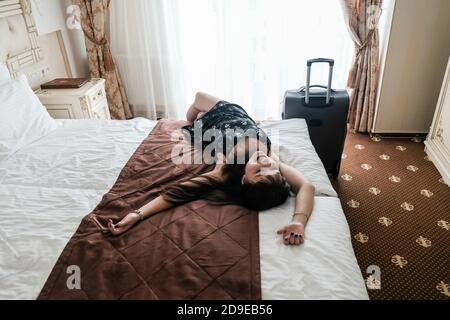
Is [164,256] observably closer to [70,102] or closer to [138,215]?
[138,215]

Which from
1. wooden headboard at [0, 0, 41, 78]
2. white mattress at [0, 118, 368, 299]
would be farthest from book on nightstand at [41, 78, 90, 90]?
white mattress at [0, 118, 368, 299]

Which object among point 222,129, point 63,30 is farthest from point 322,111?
point 63,30

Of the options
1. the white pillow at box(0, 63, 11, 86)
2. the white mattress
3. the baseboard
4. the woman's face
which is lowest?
the baseboard

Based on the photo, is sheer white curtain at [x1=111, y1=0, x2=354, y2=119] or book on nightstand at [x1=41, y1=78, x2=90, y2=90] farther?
sheer white curtain at [x1=111, y1=0, x2=354, y2=119]

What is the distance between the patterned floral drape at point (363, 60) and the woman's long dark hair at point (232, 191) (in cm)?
195

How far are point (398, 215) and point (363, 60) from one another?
4.67ft

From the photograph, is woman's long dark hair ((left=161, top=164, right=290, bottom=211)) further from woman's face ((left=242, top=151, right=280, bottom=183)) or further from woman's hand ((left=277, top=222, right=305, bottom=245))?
woman's hand ((left=277, top=222, right=305, bottom=245))

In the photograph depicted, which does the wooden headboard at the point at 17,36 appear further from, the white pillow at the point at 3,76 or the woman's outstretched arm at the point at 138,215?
the woman's outstretched arm at the point at 138,215

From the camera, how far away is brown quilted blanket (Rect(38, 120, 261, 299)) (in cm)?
97

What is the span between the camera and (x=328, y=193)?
4.66ft

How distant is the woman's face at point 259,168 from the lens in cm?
135

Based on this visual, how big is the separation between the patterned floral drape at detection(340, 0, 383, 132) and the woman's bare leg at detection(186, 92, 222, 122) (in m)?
1.38
